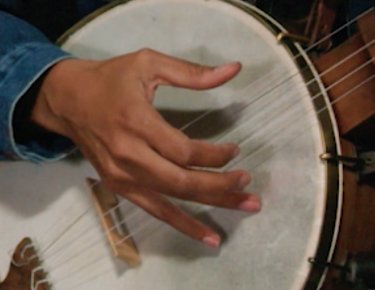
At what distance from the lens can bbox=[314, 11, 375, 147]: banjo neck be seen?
2.56 feet

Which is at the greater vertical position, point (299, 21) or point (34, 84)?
point (299, 21)

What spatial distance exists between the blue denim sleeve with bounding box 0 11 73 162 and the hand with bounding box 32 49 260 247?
0.16 ft

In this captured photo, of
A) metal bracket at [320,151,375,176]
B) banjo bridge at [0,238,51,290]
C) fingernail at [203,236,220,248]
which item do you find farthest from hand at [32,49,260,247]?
banjo bridge at [0,238,51,290]

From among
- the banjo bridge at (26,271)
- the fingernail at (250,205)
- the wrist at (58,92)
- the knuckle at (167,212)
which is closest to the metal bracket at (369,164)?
the fingernail at (250,205)

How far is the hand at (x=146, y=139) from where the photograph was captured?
0.75 metres

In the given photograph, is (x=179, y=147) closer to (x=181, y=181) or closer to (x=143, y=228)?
(x=181, y=181)

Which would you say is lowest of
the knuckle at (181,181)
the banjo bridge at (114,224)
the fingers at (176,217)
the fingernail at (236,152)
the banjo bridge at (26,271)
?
the banjo bridge at (26,271)

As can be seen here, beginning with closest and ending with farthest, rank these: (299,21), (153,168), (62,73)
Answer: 1. (153,168)
2. (62,73)
3. (299,21)

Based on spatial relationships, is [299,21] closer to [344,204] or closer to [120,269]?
[344,204]

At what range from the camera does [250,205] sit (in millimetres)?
799

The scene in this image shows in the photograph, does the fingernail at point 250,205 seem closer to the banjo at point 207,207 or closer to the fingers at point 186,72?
the banjo at point 207,207

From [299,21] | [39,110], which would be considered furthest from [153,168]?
[299,21]

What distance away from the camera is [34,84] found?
904 mm

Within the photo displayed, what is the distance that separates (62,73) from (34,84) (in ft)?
0.20
